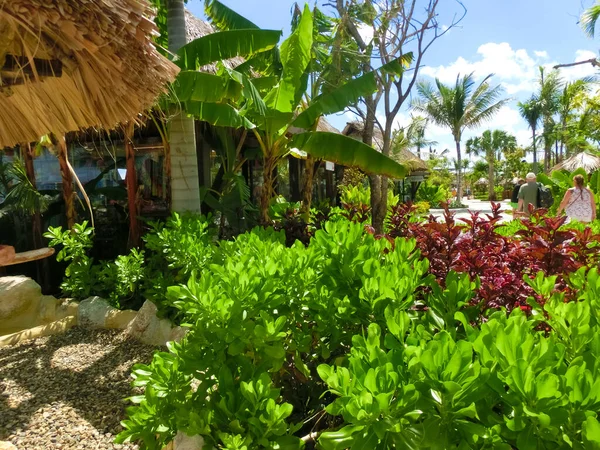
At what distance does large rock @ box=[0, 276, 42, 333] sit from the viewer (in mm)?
5684

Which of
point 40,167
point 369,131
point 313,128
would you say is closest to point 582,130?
point 369,131

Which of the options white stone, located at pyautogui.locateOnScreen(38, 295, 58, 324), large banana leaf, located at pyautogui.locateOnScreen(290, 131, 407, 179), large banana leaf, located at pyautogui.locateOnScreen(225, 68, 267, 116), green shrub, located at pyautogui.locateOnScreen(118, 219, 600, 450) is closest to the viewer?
green shrub, located at pyautogui.locateOnScreen(118, 219, 600, 450)

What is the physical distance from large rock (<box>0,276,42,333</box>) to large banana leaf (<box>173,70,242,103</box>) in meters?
3.30

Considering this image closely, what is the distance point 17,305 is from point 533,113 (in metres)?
45.1

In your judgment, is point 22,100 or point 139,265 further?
point 139,265

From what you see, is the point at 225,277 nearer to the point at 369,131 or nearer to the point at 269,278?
the point at 269,278

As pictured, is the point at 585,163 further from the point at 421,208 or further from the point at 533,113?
the point at 533,113

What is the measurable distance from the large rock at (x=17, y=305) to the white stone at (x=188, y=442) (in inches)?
166

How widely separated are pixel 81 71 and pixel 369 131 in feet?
20.2

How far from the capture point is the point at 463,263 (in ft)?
7.97

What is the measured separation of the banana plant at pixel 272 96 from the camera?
5.29 meters

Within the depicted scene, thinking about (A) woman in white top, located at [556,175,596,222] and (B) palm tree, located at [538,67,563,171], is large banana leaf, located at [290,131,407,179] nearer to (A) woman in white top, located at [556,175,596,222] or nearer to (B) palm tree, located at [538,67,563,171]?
(A) woman in white top, located at [556,175,596,222]

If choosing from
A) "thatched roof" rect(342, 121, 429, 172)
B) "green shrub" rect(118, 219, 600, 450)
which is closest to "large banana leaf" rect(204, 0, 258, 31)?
"green shrub" rect(118, 219, 600, 450)

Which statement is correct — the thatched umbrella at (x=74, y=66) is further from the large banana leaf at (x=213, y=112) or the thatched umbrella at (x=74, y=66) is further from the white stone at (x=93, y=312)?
the white stone at (x=93, y=312)
